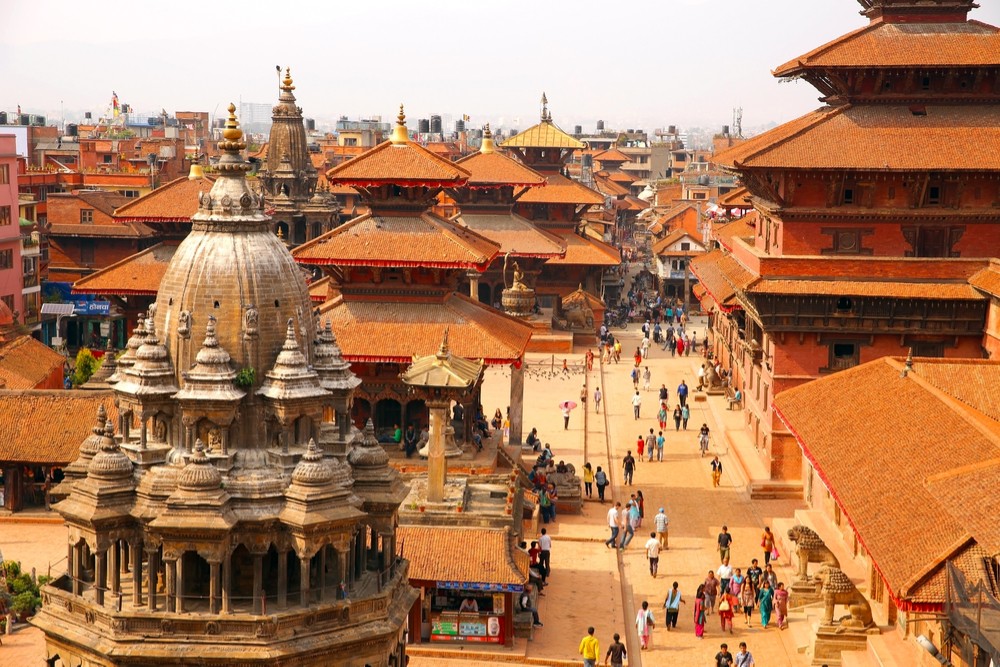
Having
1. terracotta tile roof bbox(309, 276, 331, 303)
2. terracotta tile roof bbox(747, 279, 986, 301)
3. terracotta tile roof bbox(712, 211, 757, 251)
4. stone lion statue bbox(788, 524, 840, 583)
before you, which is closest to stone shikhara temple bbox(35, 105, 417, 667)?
stone lion statue bbox(788, 524, 840, 583)

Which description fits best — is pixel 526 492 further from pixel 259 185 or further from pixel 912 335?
pixel 259 185

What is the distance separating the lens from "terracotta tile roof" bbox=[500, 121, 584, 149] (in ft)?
277

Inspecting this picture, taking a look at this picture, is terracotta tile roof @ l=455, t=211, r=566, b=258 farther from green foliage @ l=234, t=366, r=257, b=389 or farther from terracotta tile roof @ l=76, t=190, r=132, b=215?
green foliage @ l=234, t=366, r=257, b=389

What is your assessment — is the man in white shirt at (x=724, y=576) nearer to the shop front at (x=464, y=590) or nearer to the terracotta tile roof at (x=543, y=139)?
the shop front at (x=464, y=590)

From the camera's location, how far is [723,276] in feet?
166

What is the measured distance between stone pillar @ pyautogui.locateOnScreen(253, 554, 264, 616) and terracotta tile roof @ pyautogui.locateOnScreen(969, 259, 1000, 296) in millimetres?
25539

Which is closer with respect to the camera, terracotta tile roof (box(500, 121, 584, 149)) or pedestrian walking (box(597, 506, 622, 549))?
pedestrian walking (box(597, 506, 622, 549))

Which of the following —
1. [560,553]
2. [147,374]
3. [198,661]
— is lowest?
[560,553]

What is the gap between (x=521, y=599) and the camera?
31312 mm

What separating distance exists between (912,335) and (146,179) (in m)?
59.2

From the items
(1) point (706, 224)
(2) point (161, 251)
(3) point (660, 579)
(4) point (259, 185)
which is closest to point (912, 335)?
(3) point (660, 579)

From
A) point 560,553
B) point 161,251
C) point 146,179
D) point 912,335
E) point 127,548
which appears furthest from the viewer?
point 146,179

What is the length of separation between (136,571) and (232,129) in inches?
273

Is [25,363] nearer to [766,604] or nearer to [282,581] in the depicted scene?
[766,604]
